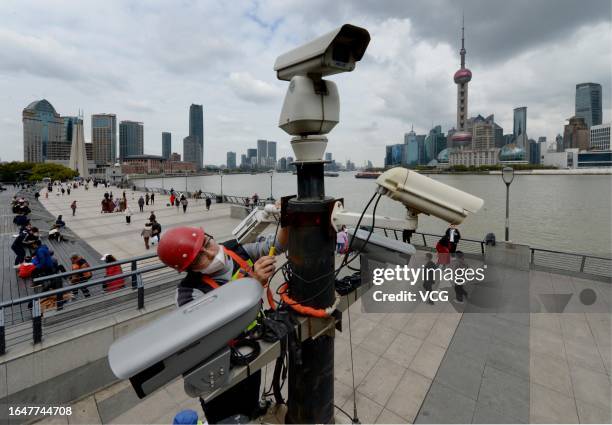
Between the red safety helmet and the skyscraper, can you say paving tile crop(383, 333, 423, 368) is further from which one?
the skyscraper

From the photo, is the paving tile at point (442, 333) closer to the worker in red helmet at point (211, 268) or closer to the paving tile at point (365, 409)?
the paving tile at point (365, 409)

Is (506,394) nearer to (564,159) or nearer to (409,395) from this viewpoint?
(409,395)

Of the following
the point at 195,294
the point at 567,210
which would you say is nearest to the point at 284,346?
the point at 195,294

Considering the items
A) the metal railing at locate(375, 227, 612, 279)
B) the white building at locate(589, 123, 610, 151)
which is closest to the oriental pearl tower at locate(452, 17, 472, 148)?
the white building at locate(589, 123, 610, 151)

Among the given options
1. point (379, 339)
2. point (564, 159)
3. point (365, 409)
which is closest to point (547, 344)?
point (379, 339)

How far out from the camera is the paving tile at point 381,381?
15.9 ft

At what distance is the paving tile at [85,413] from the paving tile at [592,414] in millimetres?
6767

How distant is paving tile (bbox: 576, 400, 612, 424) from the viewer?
431 cm

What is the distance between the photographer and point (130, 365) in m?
1.34

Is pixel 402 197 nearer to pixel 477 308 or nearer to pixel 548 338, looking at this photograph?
pixel 548 338

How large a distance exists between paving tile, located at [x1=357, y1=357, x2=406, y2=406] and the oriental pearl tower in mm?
202284

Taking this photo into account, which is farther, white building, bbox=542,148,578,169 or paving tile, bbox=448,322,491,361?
white building, bbox=542,148,578,169

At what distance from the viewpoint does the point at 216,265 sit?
91.4 inches

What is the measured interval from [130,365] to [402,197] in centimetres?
185
